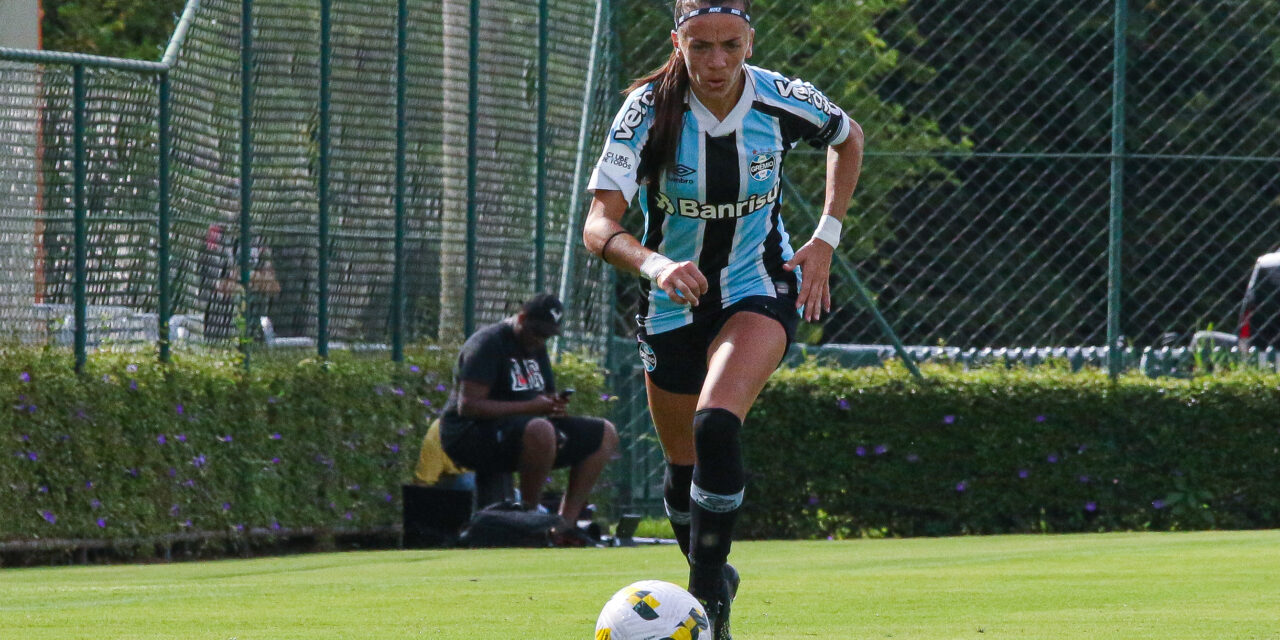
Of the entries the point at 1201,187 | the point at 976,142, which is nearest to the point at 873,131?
the point at 976,142

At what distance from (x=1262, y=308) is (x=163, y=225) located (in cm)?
826

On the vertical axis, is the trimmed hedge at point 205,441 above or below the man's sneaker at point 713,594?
below

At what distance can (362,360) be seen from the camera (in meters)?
12.6

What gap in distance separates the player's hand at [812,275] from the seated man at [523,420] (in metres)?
5.74

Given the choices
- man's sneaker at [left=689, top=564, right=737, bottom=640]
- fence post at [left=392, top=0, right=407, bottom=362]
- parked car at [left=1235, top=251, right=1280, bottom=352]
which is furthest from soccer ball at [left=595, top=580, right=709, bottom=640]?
parked car at [left=1235, top=251, right=1280, bottom=352]

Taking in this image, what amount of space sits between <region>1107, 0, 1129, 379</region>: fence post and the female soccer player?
281 inches

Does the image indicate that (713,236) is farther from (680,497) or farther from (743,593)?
(743,593)

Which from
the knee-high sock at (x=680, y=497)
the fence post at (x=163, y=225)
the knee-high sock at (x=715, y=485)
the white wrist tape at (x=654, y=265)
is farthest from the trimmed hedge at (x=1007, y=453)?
the white wrist tape at (x=654, y=265)

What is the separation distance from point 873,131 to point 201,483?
6512 millimetres

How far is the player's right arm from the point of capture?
18.5ft

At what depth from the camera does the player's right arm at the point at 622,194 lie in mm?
5641

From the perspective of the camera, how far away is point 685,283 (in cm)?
539

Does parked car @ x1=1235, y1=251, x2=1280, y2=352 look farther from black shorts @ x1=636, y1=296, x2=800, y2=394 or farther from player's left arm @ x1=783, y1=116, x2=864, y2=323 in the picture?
black shorts @ x1=636, y1=296, x2=800, y2=394

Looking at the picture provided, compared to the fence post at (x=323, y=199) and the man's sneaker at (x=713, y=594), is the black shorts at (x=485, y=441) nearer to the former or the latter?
the fence post at (x=323, y=199)
